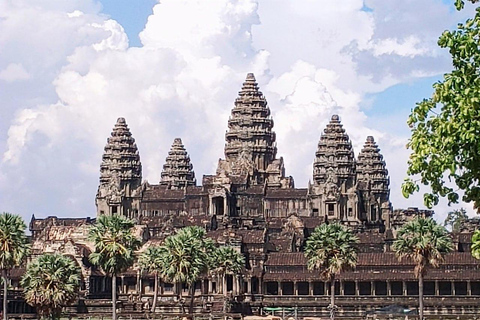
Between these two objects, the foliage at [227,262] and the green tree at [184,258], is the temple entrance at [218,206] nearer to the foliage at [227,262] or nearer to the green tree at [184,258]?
the foliage at [227,262]

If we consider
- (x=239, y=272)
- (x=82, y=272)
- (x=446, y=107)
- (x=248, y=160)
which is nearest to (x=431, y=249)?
(x=239, y=272)

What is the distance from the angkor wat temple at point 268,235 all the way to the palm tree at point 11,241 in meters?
26.7

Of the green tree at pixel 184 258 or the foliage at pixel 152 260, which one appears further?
the foliage at pixel 152 260

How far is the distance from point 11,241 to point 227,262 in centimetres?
3555

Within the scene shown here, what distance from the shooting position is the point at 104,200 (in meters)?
199

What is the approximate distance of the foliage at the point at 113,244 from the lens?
10094 cm

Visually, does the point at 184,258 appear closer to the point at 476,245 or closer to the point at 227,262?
the point at 227,262

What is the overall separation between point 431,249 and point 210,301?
36.5m

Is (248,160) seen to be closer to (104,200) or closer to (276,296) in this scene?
(104,200)

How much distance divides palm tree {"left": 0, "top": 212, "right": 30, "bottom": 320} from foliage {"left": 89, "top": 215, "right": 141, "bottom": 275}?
567 centimetres

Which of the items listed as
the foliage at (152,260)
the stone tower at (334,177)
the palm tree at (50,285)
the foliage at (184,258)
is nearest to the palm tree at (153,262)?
the foliage at (152,260)

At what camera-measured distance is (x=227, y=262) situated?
132 meters

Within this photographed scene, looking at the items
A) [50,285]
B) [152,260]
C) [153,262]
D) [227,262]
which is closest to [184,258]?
[50,285]

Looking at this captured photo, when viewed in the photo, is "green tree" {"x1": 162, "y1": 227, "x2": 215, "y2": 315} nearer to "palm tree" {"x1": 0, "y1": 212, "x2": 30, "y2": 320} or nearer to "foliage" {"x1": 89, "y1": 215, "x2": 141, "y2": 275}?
"foliage" {"x1": 89, "y1": 215, "x2": 141, "y2": 275}
